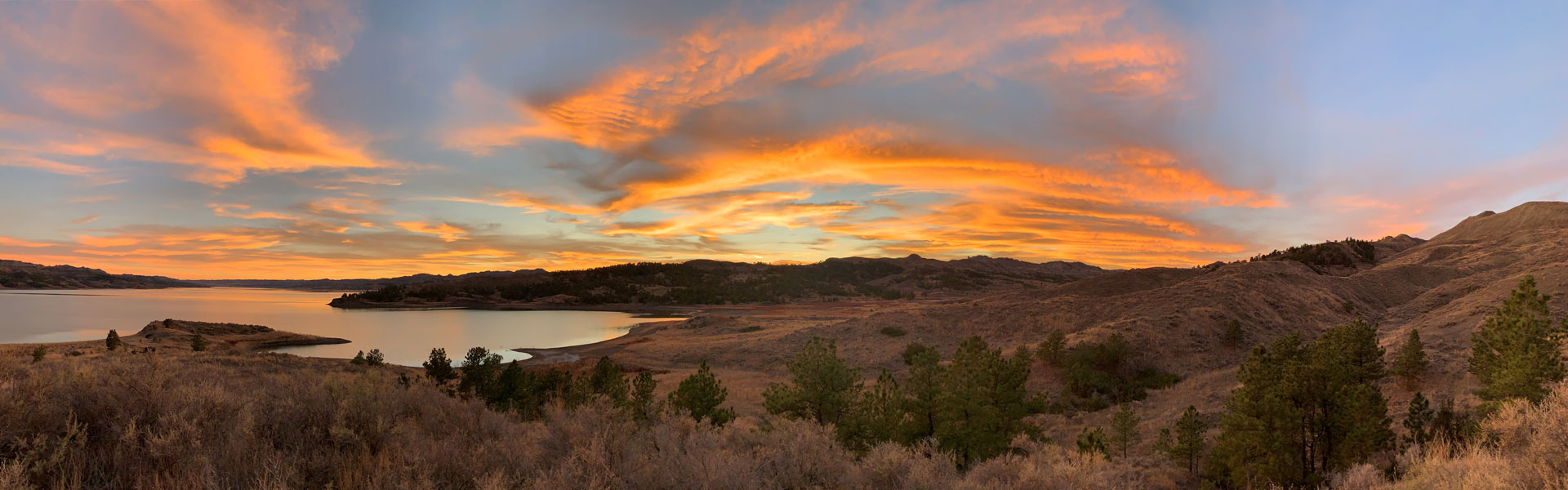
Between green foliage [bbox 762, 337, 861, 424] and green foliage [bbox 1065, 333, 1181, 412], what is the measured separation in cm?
1535

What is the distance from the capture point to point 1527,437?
29.1ft

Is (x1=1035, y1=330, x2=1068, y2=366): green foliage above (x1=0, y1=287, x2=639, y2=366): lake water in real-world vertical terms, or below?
above

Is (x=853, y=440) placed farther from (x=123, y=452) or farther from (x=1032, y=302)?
(x=1032, y=302)

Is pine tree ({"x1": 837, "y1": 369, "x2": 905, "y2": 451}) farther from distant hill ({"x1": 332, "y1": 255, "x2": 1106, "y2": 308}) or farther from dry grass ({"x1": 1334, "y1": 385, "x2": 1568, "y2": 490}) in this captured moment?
distant hill ({"x1": 332, "y1": 255, "x2": 1106, "y2": 308})

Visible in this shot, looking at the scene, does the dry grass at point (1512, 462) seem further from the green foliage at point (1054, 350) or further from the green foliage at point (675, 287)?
the green foliage at point (675, 287)

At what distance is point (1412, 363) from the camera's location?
2150cm

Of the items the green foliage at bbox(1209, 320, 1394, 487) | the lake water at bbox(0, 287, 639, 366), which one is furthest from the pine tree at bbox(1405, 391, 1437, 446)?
the lake water at bbox(0, 287, 639, 366)

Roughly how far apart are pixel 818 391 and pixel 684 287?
150916 millimetres

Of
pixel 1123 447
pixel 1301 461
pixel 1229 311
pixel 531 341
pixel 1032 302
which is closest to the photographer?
pixel 1301 461

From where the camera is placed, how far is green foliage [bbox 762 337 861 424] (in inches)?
697

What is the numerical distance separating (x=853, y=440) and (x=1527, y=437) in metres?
11.5

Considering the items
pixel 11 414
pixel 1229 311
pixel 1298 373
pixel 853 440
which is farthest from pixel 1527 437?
pixel 1229 311

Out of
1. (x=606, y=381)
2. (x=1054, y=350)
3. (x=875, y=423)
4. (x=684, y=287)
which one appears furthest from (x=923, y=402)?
(x=684, y=287)

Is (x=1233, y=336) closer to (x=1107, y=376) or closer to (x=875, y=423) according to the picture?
(x=1107, y=376)
